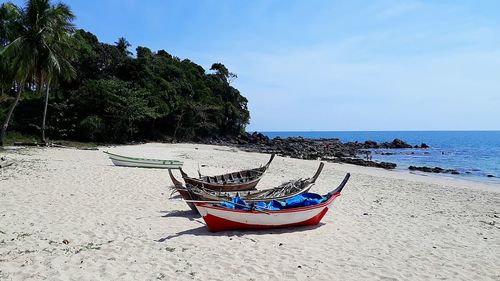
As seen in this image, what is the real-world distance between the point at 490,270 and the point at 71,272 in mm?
7390

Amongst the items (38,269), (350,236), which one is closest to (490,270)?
(350,236)

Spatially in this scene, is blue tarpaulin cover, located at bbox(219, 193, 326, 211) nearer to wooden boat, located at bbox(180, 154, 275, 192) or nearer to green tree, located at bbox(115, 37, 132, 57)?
wooden boat, located at bbox(180, 154, 275, 192)

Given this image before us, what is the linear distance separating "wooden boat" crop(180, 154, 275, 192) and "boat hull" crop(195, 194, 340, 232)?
2.92 meters

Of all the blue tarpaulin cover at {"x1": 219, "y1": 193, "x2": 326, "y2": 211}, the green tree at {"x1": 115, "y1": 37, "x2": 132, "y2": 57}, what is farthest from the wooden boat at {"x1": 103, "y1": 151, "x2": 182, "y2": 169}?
the green tree at {"x1": 115, "y1": 37, "x2": 132, "y2": 57}

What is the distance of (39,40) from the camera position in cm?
2519

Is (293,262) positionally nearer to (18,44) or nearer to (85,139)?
(18,44)

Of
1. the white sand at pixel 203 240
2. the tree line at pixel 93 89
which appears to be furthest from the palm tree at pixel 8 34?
the white sand at pixel 203 240

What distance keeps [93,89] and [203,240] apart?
32.3 meters

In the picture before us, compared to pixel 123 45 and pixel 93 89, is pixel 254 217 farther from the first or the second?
pixel 123 45

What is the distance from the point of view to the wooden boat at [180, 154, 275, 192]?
467 inches

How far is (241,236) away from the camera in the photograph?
331 inches

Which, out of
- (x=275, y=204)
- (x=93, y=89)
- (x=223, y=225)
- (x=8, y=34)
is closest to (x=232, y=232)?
(x=223, y=225)

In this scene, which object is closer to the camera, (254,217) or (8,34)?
(254,217)

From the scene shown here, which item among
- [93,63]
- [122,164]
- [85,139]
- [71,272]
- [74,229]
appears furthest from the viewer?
[93,63]
